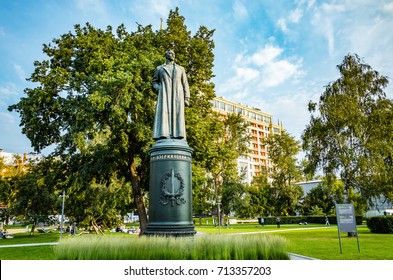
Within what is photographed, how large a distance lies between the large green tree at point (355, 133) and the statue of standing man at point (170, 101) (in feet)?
58.7

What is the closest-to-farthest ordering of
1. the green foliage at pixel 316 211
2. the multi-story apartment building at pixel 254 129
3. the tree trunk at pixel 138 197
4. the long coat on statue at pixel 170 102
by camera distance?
the long coat on statue at pixel 170 102 < the tree trunk at pixel 138 197 < the green foliage at pixel 316 211 < the multi-story apartment building at pixel 254 129

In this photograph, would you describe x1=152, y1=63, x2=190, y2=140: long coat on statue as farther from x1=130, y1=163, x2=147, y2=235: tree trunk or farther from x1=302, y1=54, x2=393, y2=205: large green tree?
x1=302, y1=54, x2=393, y2=205: large green tree

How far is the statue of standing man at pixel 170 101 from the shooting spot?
9719mm

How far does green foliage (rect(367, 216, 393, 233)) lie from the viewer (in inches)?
947

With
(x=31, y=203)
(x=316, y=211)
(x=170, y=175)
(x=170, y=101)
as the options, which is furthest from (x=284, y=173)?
(x=170, y=175)

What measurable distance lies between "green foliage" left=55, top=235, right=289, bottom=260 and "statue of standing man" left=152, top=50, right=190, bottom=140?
3457mm

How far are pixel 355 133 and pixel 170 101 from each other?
19263mm

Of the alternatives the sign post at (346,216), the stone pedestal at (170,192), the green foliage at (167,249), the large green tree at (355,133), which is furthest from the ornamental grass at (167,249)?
the large green tree at (355,133)

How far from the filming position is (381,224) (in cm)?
2458

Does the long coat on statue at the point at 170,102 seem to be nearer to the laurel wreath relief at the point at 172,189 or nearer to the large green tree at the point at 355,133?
the laurel wreath relief at the point at 172,189

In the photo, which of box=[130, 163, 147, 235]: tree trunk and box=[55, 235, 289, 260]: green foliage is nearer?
box=[55, 235, 289, 260]: green foliage

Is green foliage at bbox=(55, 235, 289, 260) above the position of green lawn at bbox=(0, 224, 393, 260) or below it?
above

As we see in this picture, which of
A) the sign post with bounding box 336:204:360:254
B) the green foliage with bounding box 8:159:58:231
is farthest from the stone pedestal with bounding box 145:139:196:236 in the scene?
the green foliage with bounding box 8:159:58:231

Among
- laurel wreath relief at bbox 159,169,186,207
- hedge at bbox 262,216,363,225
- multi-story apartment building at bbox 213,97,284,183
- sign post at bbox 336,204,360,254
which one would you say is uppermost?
multi-story apartment building at bbox 213,97,284,183
